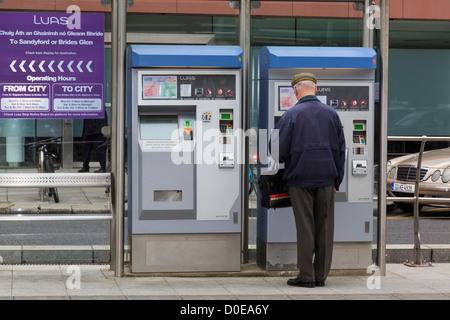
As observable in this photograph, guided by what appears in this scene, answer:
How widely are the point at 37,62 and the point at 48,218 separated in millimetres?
1352

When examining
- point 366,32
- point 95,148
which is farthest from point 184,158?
point 366,32

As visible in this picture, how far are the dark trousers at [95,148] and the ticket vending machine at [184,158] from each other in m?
A: 0.31

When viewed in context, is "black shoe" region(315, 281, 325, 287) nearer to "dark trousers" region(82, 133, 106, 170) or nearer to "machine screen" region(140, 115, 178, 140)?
"machine screen" region(140, 115, 178, 140)

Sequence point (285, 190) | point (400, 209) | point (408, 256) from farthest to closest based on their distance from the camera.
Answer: point (400, 209), point (408, 256), point (285, 190)

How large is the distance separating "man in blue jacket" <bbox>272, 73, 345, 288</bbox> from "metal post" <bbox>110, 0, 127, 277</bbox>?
1.38 m

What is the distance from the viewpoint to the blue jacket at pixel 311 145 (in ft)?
21.3

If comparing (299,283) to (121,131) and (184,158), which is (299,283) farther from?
(121,131)

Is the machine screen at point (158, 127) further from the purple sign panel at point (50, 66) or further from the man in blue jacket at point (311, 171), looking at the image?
the man in blue jacket at point (311, 171)

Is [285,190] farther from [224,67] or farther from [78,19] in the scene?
[78,19]

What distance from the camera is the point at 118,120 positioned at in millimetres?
6848

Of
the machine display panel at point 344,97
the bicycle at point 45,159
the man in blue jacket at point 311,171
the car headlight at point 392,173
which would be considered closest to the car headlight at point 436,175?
the car headlight at point 392,173

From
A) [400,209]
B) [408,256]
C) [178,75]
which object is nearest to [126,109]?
[178,75]

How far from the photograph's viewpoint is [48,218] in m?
6.91

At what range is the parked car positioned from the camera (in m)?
11.6
